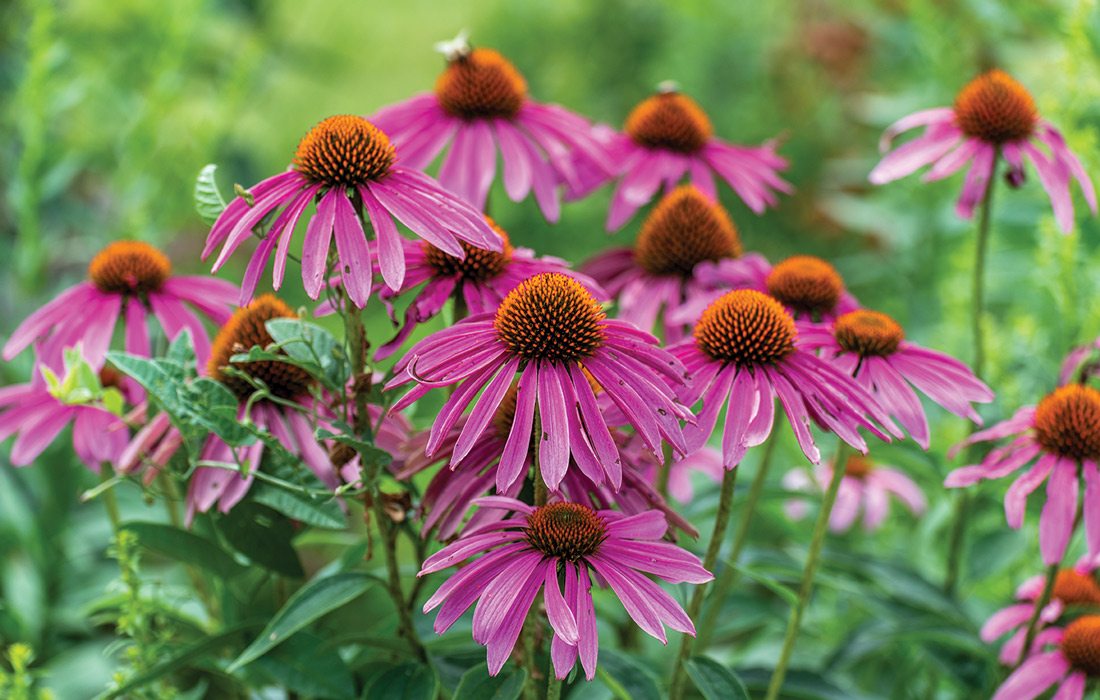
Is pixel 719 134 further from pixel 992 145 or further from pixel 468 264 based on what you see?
pixel 468 264

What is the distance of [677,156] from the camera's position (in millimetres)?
1062

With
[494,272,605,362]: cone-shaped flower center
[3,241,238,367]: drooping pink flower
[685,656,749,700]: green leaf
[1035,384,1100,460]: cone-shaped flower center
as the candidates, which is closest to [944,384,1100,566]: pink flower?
[1035,384,1100,460]: cone-shaped flower center

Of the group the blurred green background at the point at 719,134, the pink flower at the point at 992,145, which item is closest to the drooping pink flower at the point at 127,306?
the blurred green background at the point at 719,134

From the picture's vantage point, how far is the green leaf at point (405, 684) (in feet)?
2.43

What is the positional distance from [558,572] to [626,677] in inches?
5.8

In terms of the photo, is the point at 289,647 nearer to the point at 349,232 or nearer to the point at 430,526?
the point at 430,526

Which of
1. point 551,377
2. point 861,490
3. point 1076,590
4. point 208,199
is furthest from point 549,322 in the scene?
point 861,490

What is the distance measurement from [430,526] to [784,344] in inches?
9.9

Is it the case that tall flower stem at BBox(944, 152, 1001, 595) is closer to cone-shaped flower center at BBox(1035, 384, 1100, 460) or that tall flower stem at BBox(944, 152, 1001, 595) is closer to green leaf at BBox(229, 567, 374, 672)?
cone-shaped flower center at BBox(1035, 384, 1100, 460)

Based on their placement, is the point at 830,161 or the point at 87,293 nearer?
the point at 87,293

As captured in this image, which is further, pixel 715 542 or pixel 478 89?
pixel 478 89

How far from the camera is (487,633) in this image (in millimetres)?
599

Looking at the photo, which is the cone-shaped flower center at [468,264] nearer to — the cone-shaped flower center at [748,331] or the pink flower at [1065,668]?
the cone-shaped flower center at [748,331]

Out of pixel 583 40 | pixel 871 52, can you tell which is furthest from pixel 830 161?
pixel 583 40
